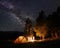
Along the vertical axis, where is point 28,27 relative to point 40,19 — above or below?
below

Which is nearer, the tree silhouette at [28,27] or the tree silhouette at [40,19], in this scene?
the tree silhouette at [40,19]

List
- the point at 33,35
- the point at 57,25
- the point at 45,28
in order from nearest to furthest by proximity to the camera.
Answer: the point at 57,25
the point at 45,28
the point at 33,35

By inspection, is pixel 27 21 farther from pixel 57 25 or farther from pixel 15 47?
pixel 15 47

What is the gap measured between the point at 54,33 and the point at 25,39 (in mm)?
11136

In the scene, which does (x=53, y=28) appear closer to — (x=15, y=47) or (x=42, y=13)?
(x=42, y=13)

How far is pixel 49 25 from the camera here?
191 feet

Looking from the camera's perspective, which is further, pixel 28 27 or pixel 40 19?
pixel 28 27

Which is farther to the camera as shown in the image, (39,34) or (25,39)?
(39,34)

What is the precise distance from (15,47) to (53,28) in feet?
80.4

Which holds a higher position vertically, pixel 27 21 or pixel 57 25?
pixel 27 21

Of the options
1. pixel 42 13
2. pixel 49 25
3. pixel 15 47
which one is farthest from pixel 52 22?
pixel 15 47

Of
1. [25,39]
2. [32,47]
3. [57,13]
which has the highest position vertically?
[57,13]

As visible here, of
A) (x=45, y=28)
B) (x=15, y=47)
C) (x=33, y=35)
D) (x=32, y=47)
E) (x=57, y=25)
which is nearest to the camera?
(x=32, y=47)

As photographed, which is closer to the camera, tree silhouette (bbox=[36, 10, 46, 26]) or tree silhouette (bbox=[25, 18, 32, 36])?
tree silhouette (bbox=[36, 10, 46, 26])
